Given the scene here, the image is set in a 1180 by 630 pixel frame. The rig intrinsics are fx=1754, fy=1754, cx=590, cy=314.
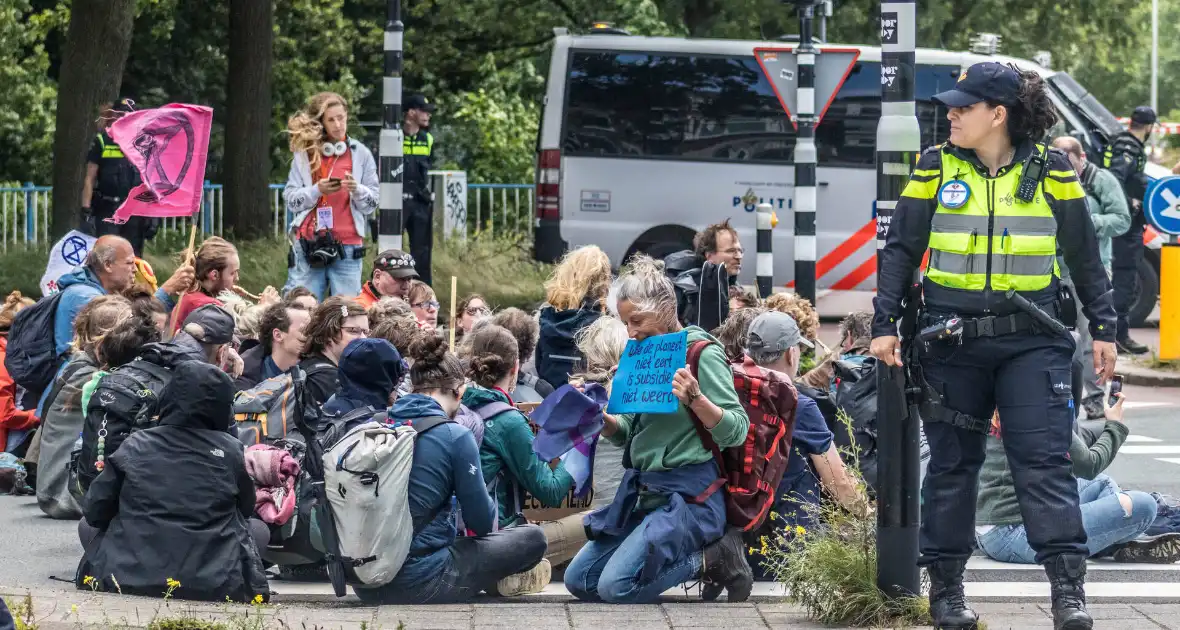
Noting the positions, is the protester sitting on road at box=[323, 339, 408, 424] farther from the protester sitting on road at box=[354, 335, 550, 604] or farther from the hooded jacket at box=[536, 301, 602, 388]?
the hooded jacket at box=[536, 301, 602, 388]

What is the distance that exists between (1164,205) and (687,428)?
938cm

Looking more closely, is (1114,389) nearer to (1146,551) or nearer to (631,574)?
(1146,551)

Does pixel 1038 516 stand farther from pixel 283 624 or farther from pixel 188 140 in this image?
pixel 188 140

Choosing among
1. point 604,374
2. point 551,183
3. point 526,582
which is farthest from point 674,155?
point 526,582

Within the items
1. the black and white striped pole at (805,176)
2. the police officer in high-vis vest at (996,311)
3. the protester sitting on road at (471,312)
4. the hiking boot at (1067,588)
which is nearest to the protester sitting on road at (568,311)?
the protester sitting on road at (471,312)

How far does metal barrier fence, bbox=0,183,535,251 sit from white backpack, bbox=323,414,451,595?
14.0 m

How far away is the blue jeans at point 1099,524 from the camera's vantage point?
7594 millimetres

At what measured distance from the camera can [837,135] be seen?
1780 centimetres

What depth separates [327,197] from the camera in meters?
12.0

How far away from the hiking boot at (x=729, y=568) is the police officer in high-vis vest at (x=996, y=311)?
92cm

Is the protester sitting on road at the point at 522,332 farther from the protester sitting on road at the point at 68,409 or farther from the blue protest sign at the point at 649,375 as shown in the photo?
the protester sitting on road at the point at 68,409

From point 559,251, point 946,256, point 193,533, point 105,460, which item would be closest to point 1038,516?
point 946,256

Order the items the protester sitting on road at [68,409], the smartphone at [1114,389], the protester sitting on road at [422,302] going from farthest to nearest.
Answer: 1. the protester sitting on road at [422,302]
2. the protester sitting on road at [68,409]
3. the smartphone at [1114,389]

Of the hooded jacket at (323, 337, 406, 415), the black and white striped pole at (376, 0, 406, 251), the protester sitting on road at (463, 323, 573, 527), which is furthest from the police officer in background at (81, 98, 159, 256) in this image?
the hooded jacket at (323, 337, 406, 415)
